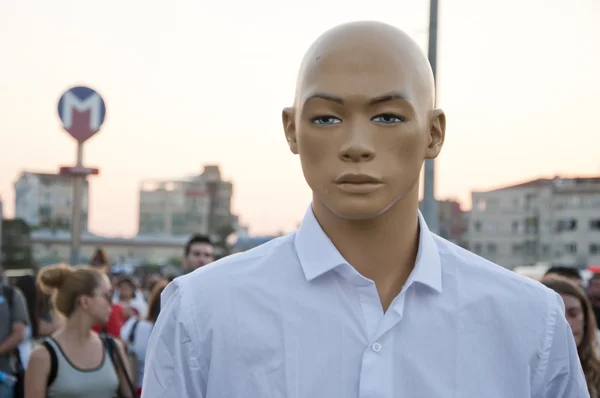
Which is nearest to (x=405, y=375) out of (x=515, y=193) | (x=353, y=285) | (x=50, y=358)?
(x=353, y=285)

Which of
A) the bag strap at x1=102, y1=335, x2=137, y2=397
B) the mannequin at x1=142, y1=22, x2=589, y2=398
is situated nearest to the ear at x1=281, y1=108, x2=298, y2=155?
the mannequin at x1=142, y1=22, x2=589, y2=398

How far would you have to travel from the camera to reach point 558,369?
2.18 meters

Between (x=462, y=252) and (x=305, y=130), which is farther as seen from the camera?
(x=462, y=252)

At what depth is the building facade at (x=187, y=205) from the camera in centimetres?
14375

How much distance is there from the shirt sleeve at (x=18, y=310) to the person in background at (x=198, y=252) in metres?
1.35

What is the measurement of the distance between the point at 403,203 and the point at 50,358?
135 inches

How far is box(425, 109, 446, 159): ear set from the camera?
89.1 inches

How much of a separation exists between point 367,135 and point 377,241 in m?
0.27

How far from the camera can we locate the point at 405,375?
2.08m

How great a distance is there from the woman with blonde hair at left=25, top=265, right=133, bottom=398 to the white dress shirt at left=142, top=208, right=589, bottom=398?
10.1 ft

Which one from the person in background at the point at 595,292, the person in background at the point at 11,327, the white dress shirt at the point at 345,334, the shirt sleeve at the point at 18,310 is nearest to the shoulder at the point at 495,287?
the white dress shirt at the point at 345,334

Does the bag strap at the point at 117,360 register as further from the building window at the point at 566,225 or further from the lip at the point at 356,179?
the building window at the point at 566,225

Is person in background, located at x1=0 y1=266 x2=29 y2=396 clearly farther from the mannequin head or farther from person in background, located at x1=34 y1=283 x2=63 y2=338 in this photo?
the mannequin head

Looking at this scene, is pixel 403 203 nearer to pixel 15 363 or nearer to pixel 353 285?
pixel 353 285
